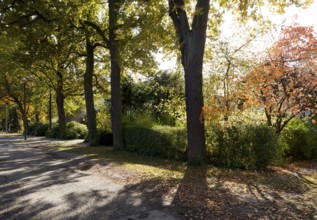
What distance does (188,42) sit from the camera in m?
11.5

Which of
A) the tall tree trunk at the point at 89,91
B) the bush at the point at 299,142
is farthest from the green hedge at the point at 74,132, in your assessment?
the bush at the point at 299,142

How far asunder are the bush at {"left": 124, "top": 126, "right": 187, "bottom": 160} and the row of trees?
57.6 inches

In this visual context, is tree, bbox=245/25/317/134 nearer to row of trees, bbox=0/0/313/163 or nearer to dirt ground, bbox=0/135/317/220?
row of trees, bbox=0/0/313/163

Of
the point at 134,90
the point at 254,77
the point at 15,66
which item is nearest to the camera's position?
the point at 254,77

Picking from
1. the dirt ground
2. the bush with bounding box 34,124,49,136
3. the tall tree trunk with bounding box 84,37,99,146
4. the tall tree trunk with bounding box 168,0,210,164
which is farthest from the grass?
the bush with bounding box 34,124,49,136

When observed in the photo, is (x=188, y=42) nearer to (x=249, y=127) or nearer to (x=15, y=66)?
(x=249, y=127)

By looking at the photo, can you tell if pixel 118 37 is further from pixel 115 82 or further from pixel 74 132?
pixel 74 132

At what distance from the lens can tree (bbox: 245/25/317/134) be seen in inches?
508

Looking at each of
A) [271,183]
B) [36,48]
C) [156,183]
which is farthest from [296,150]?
[36,48]

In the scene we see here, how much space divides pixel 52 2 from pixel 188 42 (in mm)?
8739

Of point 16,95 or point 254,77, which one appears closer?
point 254,77

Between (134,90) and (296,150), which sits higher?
(134,90)

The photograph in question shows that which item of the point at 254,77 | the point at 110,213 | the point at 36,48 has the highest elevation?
the point at 36,48

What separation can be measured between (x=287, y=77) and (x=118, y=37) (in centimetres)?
1014
